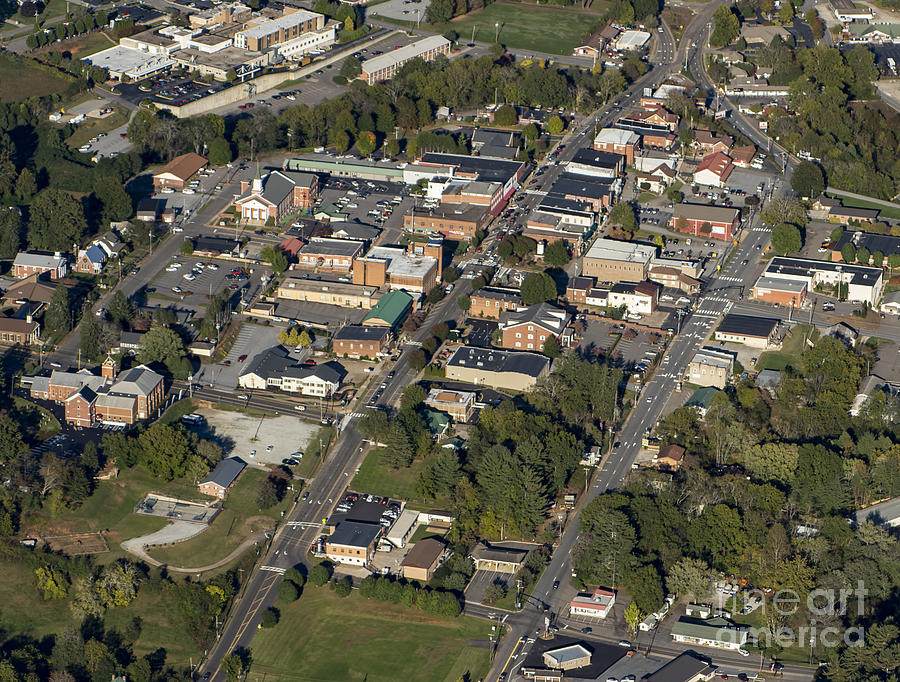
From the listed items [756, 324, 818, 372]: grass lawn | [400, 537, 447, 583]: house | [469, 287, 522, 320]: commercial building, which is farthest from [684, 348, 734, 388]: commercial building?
[400, 537, 447, 583]: house

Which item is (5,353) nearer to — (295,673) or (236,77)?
(295,673)

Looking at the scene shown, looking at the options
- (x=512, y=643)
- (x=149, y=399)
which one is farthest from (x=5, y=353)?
(x=512, y=643)

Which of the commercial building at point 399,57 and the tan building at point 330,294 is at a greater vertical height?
the commercial building at point 399,57

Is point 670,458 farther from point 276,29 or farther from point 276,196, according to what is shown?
point 276,29

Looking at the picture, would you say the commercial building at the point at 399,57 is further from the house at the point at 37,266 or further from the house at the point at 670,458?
the house at the point at 670,458

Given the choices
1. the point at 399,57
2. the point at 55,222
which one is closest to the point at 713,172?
the point at 399,57

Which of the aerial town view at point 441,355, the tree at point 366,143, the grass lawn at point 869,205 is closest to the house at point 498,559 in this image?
the aerial town view at point 441,355
